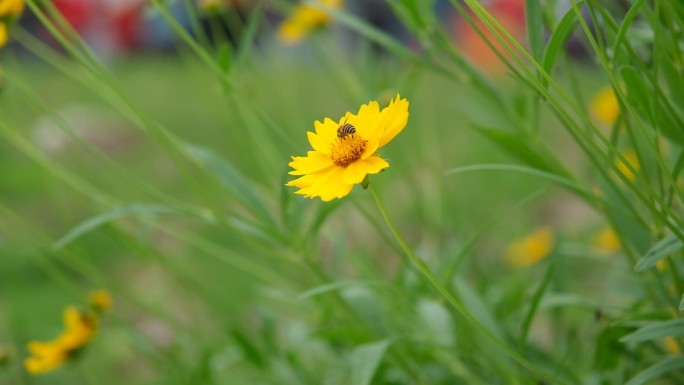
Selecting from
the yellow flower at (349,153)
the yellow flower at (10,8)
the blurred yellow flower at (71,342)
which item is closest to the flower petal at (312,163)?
the yellow flower at (349,153)

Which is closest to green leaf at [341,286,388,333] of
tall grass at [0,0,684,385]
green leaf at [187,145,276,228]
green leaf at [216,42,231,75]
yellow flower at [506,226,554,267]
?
tall grass at [0,0,684,385]

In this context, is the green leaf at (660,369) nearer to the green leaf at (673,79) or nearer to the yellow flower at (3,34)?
the green leaf at (673,79)

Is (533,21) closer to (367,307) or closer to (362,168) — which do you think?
(362,168)

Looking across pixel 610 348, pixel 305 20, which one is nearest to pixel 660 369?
pixel 610 348

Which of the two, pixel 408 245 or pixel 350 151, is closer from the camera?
pixel 350 151

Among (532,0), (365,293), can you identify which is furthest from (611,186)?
(365,293)

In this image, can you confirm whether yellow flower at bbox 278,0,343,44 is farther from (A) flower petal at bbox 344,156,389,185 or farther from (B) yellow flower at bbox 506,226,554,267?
(A) flower petal at bbox 344,156,389,185

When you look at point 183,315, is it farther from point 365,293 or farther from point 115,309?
point 365,293
